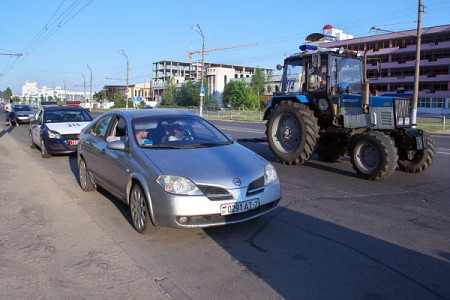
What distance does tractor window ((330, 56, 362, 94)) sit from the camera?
9688mm

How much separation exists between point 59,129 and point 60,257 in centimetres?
772

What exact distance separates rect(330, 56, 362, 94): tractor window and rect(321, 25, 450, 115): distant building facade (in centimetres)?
5239

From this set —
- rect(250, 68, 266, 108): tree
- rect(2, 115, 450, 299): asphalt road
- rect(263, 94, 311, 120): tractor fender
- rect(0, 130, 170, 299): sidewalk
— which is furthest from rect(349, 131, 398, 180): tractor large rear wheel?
rect(250, 68, 266, 108): tree

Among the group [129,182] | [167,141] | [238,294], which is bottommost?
[238,294]

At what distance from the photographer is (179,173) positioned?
15.2 ft

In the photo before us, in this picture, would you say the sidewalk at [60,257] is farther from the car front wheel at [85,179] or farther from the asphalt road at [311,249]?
the car front wheel at [85,179]

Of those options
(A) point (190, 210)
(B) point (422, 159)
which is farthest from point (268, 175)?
(B) point (422, 159)

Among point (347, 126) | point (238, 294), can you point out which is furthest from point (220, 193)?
point (347, 126)

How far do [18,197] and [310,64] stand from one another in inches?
272

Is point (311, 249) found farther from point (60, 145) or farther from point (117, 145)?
point (60, 145)

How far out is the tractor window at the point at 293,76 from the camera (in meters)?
10.3

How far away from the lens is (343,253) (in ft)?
14.3

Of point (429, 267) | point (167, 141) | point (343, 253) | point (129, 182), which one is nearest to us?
point (429, 267)

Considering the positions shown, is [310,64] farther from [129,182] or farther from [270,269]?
[270,269]
